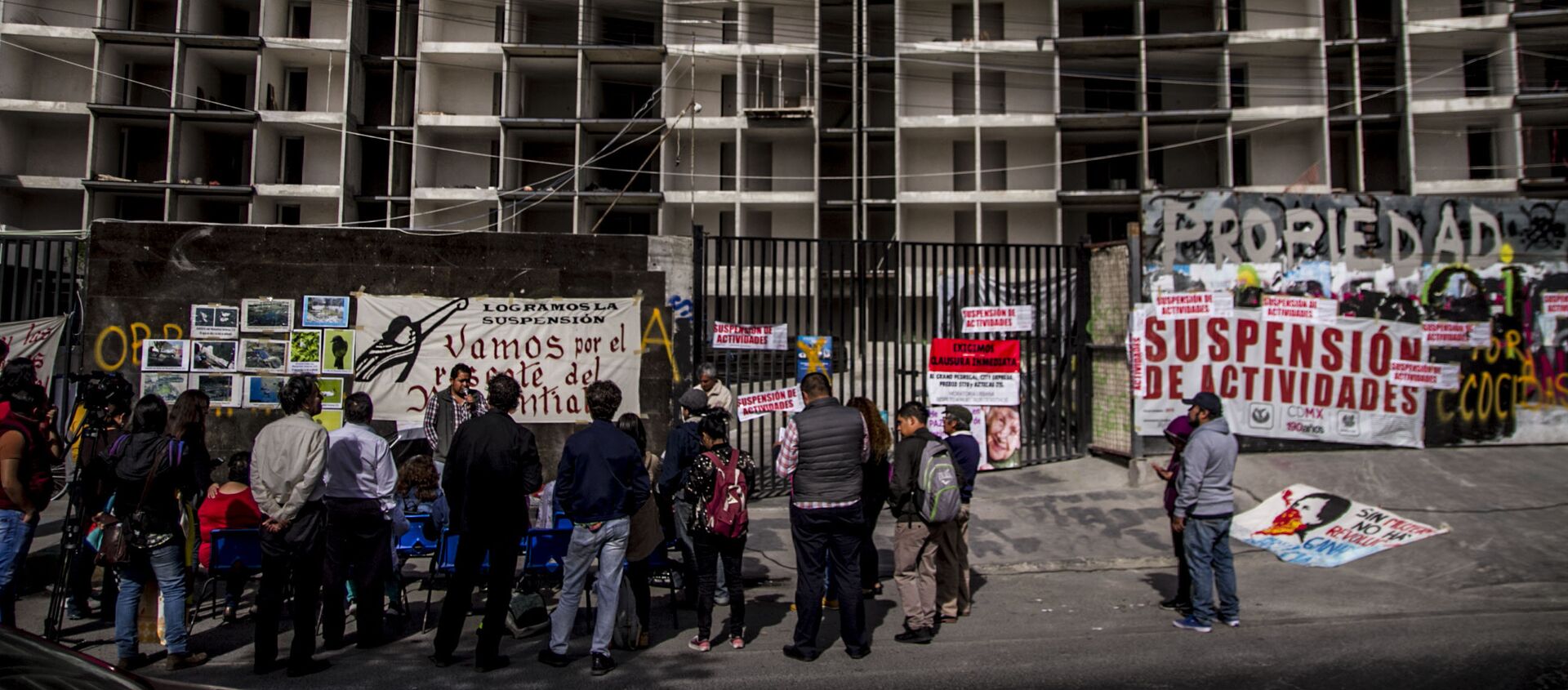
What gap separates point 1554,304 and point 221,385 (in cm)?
1689

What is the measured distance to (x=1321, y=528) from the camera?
949 cm

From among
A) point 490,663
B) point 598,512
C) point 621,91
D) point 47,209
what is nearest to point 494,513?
point 598,512

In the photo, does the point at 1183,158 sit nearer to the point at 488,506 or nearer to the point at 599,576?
the point at 599,576

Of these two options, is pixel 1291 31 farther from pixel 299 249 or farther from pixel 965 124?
pixel 299 249

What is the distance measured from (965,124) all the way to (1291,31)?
1182cm

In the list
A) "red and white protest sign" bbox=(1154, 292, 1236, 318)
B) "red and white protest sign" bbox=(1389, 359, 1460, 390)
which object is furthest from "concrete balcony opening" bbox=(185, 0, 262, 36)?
"red and white protest sign" bbox=(1389, 359, 1460, 390)

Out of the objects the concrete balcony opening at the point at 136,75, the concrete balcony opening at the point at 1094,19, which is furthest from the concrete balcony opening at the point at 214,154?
the concrete balcony opening at the point at 1094,19

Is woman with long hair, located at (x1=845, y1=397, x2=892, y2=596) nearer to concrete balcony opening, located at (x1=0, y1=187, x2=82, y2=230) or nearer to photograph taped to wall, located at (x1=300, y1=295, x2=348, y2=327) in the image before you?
photograph taped to wall, located at (x1=300, y1=295, x2=348, y2=327)

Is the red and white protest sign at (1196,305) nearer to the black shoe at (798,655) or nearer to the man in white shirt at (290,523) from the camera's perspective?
the black shoe at (798,655)

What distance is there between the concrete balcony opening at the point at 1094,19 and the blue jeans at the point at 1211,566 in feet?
104

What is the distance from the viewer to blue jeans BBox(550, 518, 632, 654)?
5738 mm

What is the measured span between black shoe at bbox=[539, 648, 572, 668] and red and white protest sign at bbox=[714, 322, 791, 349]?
227 inches

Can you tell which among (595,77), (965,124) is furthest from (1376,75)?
(595,77)

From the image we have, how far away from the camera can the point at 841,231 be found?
3494cm
